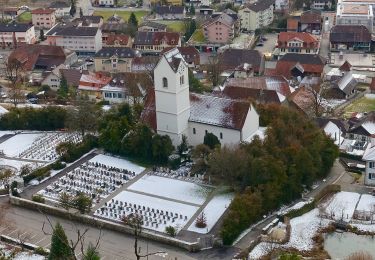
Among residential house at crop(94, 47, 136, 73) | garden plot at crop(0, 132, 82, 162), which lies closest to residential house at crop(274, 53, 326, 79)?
residential house at crop(94, 47, 136, 73)

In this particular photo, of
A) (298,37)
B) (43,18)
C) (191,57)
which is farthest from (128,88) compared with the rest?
(43,18)

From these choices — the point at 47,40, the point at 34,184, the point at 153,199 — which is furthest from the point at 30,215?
the point at 47,40

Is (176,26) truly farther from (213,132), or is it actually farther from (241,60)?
(213,132)

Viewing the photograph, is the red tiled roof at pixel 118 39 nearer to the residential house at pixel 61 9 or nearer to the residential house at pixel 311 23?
the residential house at pixel 61 9

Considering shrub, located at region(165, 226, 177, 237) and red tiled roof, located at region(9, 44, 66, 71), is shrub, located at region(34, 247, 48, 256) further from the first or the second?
red tiled roof, located at region(9, 44, 66, 71)

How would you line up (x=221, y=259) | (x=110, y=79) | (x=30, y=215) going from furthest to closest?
(x=110, y=79) < (x=30, y=215) < (x=221, y=259)

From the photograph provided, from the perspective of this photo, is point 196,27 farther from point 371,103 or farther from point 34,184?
point 34,184
